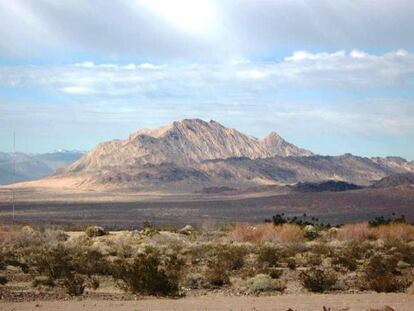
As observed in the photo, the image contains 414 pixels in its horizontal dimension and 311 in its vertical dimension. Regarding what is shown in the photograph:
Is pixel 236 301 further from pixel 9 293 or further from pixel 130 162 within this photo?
pixel 130 162

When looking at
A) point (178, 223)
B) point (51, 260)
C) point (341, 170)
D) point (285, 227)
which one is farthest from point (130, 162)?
point (51, 260)

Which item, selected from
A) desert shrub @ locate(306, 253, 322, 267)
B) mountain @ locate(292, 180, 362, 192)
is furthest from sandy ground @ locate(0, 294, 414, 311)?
mountain @ locate(292, 180, 362, 192)

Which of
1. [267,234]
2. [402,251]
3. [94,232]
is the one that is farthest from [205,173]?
[402,251]

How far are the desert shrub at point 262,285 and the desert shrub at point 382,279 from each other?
9.60ft

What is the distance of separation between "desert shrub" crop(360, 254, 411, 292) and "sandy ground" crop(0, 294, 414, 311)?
0.88 m

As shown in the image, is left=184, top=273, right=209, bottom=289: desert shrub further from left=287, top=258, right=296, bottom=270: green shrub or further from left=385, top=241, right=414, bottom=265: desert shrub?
left=385, top=241, right=414, bottom=265: desert shrub

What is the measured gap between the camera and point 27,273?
87.1ft

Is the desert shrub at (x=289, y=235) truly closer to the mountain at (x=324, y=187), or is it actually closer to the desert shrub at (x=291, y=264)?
the desert shrub at (x=291, y=264)

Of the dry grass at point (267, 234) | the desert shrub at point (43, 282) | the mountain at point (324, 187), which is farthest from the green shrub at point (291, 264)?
the mountain at point (324, 187)

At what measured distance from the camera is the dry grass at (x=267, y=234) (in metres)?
42.5

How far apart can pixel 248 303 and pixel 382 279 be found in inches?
218

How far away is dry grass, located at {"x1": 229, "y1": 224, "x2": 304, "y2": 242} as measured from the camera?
4253cm

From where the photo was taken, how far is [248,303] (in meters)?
18.8

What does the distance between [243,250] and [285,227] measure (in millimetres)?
12287
